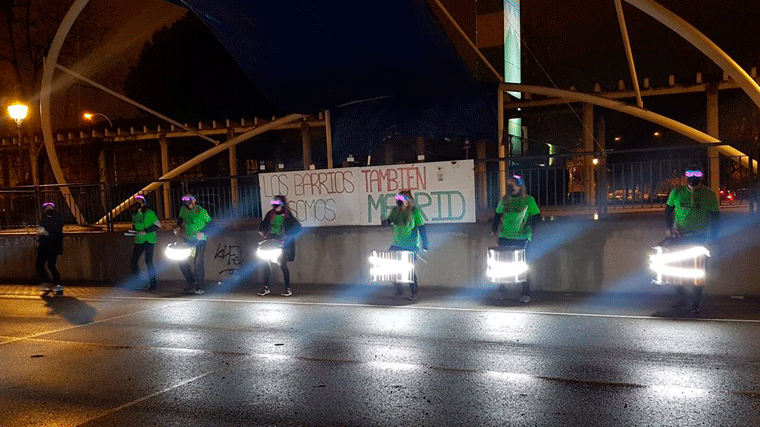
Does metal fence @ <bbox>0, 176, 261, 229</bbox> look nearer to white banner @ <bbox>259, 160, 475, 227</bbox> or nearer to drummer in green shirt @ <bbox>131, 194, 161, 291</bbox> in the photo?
white banner @ <bbox>259, 160, 475, 227</bbox>

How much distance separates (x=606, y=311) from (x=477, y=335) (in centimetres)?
237

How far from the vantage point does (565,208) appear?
38.6ft

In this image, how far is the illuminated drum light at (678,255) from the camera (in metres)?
8.20

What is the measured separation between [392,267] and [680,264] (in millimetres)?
4270

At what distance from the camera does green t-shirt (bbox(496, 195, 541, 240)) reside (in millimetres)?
9594

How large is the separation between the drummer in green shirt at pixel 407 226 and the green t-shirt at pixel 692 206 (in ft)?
12.2

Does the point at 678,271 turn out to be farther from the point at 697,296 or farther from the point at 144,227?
the point at 144,227

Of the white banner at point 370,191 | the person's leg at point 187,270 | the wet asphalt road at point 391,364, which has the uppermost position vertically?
the white banner at point 370,191

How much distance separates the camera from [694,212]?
8.28 metres

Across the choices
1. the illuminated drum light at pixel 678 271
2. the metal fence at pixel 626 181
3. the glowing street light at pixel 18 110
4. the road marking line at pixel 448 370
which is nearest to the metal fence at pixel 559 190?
the metal fence at pixel 626 181

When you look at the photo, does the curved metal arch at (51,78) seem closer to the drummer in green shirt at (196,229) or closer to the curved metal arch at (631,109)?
the drummer in green shirt at (196,229)

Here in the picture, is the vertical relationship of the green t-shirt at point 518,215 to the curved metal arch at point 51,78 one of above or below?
below

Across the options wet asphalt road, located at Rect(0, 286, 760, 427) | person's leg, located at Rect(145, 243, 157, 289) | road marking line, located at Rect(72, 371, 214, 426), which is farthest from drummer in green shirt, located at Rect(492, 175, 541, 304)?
person's leg, located at Rect(145, 243, 157, 289)

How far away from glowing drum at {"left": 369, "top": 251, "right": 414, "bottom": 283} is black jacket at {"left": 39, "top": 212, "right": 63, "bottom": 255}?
637 centimetres
